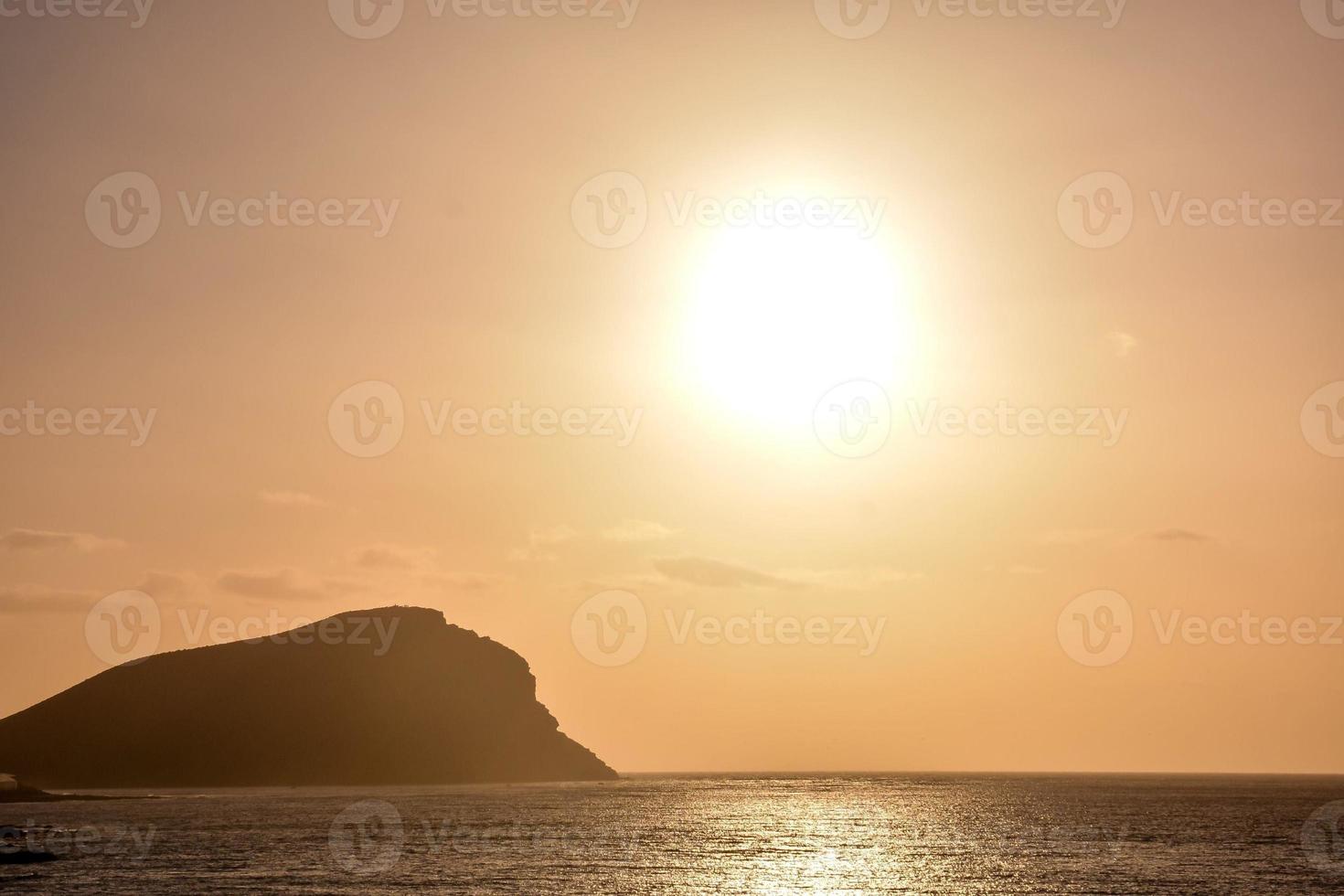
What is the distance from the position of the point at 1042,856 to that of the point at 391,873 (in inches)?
2214

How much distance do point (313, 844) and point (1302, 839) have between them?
99361 millimetres

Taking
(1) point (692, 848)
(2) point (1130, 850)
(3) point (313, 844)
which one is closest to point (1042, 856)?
(2) point (1130, 850)

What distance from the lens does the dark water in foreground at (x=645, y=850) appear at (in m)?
82.8

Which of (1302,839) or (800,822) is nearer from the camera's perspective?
(1302,839)

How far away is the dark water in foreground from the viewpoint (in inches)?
3260

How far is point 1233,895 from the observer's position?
79.6 m

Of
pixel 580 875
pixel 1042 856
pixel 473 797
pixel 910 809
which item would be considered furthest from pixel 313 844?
pixel 910 809

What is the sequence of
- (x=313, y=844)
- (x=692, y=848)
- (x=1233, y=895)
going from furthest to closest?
(x=692, y=848)
(x=313, y=844)
(x=1233, y=895)

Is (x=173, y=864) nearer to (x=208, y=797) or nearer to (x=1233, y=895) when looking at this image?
(x=1233, y=895)

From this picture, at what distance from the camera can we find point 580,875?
87.2 m

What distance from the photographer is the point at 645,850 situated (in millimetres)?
108688

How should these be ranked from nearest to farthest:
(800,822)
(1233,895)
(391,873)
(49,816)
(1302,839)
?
(1233,895) → (391,873) → (1302,839) → (49,816) → (800,822)

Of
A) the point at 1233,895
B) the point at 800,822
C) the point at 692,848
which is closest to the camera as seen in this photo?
the point at 1233,895

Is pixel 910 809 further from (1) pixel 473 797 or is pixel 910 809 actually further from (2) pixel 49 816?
(2) pixel 49 816
